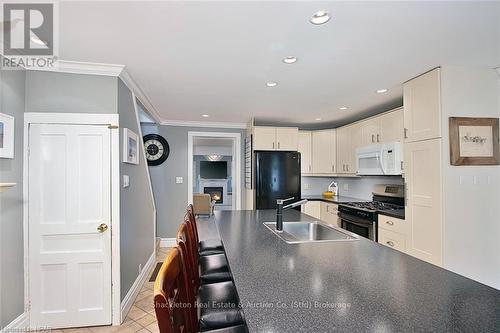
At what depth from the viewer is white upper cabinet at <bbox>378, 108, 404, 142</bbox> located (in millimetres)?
3166

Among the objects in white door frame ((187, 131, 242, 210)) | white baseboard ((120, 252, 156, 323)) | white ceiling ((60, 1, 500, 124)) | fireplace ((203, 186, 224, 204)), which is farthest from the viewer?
fireplace ((203, 186, 224, 204))

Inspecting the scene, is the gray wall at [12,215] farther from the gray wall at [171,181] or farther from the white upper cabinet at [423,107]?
the white upper cabinet at [423,107]

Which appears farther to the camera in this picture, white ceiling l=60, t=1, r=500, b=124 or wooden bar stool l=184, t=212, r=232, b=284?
wooden bar stool l=184, t=212, r=232, b=284

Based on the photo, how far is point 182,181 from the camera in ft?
16.4

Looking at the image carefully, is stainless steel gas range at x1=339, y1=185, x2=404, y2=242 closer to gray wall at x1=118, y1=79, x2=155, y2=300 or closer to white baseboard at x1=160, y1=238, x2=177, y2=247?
gray wall at x1=118, y1=79, x2=155, y2=300

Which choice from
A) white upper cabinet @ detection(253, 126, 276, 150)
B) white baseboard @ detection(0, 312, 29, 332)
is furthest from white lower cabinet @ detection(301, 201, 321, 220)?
white baseboard @ detection(0, 312, 29, 332)

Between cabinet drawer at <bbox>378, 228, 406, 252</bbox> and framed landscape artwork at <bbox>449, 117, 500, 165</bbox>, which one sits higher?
framed landscape artwork at <bbox>449, 117, 500, 165</bbox>

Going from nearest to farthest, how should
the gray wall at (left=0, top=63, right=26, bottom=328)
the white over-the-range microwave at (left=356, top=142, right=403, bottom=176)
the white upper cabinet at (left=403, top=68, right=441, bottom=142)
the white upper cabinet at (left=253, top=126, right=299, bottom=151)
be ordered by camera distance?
the gray wall at (left=0, top=63, right=26, bottom=328)
the white upper cabinet at (left=403, top=68, right=441, bottom=142)
the white over-the-range microwave at (left=356, top=142, right=403, bottom=176)
the white upper cabinet at (left=253, top=126, right=299, bottom=151)

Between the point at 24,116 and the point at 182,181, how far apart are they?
2.98 meters

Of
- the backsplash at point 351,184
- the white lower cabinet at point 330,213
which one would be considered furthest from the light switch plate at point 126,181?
the backsplash at point 351,184

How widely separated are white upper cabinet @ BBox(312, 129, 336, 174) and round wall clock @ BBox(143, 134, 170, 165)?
9.34ft

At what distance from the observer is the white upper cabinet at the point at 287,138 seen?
457cm

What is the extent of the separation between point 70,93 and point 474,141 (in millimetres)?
3738

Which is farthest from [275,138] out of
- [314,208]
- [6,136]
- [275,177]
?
[6,136]
